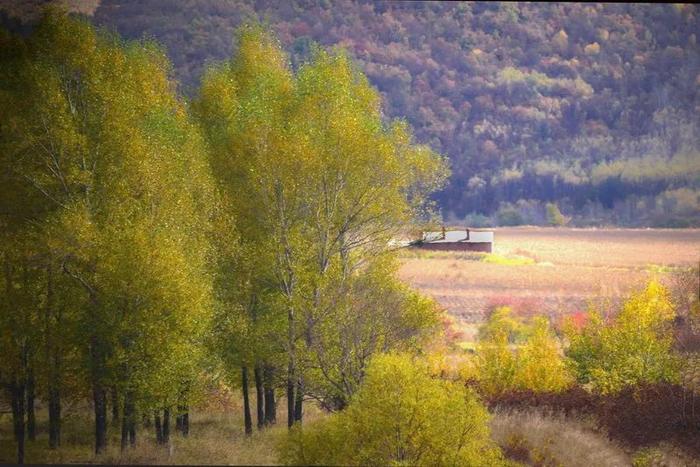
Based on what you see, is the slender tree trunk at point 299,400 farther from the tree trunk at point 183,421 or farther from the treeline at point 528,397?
the tree trunk at point 183,421

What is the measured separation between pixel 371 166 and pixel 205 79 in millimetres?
3769

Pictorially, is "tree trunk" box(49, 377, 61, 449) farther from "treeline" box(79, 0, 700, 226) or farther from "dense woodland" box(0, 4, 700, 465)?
"treeline" box(79, 0, 700, 226)

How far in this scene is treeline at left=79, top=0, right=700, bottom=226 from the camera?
25411 mm

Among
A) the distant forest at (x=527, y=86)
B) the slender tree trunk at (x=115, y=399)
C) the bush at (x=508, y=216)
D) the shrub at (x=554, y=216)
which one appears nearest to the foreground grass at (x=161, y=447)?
the slender tree trunk at (x=115, y=399)

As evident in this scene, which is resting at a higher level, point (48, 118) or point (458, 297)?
point (48, 118)

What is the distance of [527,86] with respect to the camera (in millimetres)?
39500

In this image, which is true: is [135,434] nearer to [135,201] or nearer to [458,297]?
[135,201]

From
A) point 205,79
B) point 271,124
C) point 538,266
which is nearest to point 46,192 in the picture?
point 271,124

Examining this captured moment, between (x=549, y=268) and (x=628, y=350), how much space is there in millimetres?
20120

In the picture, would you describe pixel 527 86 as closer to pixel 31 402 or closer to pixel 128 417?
pixel 31 402

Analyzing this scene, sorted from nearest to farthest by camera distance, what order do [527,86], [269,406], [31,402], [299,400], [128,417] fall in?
[128,417] < [31,402] < [299,400] < [269,406] < [527,86]

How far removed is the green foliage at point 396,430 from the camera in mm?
10758

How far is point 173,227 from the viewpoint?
1235cm

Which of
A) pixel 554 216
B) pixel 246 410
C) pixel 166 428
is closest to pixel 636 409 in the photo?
pixel 246 410
